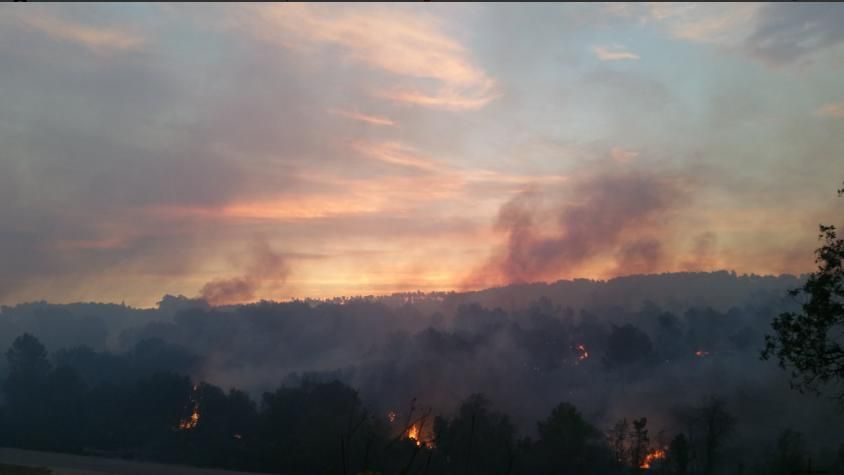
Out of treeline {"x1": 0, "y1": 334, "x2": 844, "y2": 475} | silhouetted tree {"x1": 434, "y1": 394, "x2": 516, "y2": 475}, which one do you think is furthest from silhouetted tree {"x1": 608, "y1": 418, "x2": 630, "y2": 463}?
silhouetted tree {"x1": 434, "y1": 394, "x2": 516, "y2": 475}

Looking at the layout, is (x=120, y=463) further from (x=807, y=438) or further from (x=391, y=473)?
(x=807, y=438)

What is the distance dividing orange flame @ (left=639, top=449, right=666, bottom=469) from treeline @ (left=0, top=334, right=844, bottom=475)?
20cm

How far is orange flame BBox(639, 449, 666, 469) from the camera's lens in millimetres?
125750

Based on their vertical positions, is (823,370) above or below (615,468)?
above

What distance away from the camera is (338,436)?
116188 millimetres

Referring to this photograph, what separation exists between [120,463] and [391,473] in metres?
57.8

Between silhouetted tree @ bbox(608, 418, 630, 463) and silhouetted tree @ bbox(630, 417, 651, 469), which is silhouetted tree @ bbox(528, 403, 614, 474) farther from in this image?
silhouetted tree @ bbox(630, 417, 651, 469)

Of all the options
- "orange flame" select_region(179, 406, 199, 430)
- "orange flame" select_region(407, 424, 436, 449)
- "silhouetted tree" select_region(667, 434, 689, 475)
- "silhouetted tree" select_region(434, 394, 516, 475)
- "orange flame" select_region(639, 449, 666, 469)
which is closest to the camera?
"orange flame" select_region(407, 424, 436, 449)

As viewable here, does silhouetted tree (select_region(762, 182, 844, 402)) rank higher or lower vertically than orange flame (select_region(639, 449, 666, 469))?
higher

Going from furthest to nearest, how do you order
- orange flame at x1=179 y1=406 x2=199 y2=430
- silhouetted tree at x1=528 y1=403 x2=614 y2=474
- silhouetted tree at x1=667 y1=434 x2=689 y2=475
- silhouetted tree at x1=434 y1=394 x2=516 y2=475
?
orange flame at x1=179 y1=406 x2=199 y2=430 → silhouetted tree at x1=667 y1=434 x2=689 y2=475 → silhouetted tree at x1=528 y1=403 x2=614 y2=474 → silhouetted tree at x1=434 y1=394 x2=516 y2=475

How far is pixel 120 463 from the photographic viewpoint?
129500mm

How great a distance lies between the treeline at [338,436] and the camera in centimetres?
11341

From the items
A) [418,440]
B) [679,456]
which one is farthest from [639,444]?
[418,440]

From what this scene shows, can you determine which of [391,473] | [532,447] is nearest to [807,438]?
[532,447]
